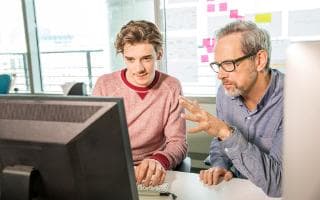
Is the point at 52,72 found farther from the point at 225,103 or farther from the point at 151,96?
the point at 225,103

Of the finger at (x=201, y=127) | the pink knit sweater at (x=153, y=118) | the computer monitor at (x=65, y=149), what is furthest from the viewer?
the pink knit sweater at (x=153, y=118)

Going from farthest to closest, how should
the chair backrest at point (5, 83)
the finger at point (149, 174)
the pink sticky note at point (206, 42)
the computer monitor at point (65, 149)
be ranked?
the chair backrest at point (5, 83) → the pink sticky note at point (206, 42) → the finger at point (149, 174) → the computer monitor at point (65, 149)

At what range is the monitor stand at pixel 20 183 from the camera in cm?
72

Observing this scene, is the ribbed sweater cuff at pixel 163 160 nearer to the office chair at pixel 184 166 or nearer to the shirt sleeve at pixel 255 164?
the office chair at pixel 184 166

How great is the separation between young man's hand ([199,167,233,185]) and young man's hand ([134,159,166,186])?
166mm

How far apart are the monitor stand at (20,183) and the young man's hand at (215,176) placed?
70 centimetres

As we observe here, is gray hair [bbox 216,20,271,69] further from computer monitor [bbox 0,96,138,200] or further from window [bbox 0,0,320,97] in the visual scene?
window [bbox 0,0,320,97]

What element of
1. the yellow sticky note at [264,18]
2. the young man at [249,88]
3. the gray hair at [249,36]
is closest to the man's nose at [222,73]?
the young man at [249,88]

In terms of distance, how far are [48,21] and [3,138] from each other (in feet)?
10.2

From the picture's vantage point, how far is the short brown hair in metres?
1.55

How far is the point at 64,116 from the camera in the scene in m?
0.69

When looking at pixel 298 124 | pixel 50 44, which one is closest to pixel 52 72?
pixel 50 44

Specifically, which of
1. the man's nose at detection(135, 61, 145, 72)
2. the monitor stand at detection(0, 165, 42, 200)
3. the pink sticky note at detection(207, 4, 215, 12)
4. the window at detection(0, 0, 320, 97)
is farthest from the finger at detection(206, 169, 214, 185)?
the pink sticky note at detection(207, 4, 215, 12)

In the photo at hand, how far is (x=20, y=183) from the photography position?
724 millimetres
